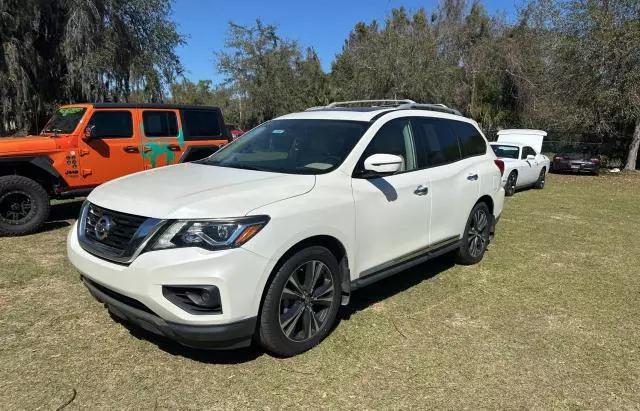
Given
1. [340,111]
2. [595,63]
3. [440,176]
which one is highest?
[595,63]

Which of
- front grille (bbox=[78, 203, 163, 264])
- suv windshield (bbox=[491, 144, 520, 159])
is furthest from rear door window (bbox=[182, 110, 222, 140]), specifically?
suv windshield (bbox=[491, 144, 520, 159])

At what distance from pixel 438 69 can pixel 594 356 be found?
2708 cm

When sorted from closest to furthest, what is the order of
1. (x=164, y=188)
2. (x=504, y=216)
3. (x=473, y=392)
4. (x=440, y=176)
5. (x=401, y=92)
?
(x=473, y=392), (x=164, y=188), (x=440, y=176), (x=504, y=216), (x=401, y=92)

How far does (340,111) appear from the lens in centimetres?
478

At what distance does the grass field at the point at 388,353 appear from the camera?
318cm

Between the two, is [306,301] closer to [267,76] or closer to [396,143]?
[396,143]

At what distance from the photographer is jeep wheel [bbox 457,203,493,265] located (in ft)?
18.8

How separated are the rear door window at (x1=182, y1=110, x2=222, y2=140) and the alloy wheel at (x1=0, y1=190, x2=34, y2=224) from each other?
280 centimetres

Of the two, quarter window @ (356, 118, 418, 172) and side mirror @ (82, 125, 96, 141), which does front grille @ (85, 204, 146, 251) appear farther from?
side mirror @ (82, 125, 96, 141)

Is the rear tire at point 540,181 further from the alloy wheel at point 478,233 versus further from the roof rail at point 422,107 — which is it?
the roof rail at point 422,107

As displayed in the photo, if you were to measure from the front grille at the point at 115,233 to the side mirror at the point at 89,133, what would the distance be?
435 cm

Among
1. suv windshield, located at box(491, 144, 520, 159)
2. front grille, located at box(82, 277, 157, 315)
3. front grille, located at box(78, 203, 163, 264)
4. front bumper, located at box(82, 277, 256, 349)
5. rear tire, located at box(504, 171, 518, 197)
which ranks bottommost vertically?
rear tire, located at box(504, 171, 518, 197)


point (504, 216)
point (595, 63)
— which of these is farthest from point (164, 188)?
→ point (595, 63)

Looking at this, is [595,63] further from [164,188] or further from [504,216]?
[164,188]
